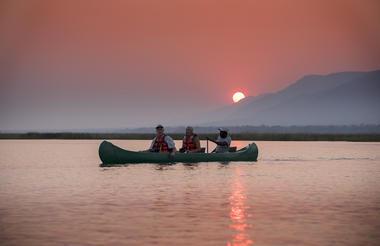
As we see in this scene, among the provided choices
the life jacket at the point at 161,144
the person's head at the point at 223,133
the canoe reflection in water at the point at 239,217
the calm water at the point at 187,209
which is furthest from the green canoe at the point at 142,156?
the canoe reflection in water at the point at 239,217

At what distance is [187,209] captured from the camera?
621 inches

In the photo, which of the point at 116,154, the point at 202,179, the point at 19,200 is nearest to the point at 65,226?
the point at 19,200

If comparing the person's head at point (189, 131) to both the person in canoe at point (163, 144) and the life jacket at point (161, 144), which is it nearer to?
the person in canoe at point (163, 144)

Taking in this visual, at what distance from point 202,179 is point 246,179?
1.82 metres

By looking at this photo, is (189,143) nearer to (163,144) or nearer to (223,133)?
(163,144)

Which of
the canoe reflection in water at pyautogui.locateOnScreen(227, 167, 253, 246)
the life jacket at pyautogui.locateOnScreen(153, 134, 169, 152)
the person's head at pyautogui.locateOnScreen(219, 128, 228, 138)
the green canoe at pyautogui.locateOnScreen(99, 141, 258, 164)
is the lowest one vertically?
the canoe reflection in water at pyautogui.locateOnScreen(227, 167, 253, 246)

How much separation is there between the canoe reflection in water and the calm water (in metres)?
0.02

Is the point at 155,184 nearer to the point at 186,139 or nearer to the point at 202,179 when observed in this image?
the point at 202,179

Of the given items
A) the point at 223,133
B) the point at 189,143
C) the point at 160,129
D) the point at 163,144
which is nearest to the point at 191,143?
the point at 189,143

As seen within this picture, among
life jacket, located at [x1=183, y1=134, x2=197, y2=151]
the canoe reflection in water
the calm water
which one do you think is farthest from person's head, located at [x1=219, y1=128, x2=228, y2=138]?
the canoe reflection in water

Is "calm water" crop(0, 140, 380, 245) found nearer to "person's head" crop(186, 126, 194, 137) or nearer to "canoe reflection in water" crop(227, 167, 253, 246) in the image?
"canoe reflection in water" crop(227, 167, 253, 246)

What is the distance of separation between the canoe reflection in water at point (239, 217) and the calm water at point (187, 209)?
21mm

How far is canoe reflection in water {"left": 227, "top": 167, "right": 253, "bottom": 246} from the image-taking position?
460 inches

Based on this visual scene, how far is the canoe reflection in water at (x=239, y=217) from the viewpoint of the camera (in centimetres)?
1169
